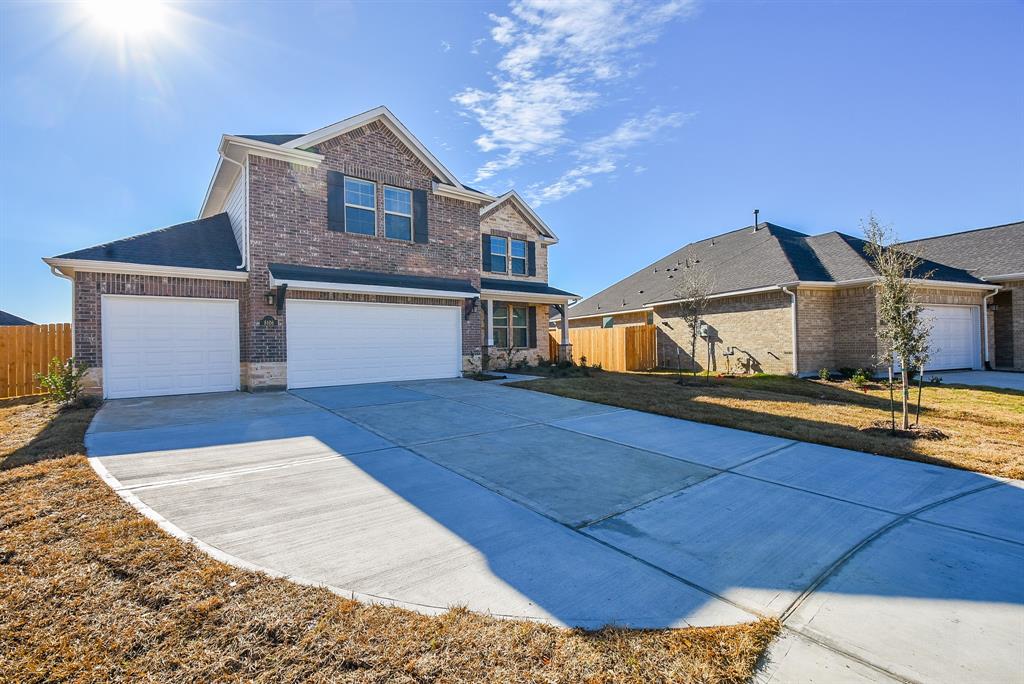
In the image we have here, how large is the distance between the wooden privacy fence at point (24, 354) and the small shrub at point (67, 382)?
11.5ft

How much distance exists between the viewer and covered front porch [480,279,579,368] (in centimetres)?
1602

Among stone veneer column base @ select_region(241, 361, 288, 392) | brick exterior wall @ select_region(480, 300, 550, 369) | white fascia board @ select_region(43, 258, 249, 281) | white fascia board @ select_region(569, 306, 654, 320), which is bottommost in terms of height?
stone veneer column base @ select_region(241, 361, 288, 392)

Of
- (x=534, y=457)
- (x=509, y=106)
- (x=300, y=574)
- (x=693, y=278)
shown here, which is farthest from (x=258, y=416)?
Answer: (x=693, y=278)

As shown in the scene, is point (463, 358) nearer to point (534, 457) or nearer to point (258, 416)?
point (258, 416)

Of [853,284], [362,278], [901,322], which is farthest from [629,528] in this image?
[853,284]

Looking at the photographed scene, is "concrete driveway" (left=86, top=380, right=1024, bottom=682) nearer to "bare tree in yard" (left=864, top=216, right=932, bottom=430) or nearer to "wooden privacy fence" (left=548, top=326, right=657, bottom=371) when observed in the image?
"bare tree in yard" (left=864, top=216, right=932, bottom=430)

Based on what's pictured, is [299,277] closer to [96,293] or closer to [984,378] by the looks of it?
[96,293]

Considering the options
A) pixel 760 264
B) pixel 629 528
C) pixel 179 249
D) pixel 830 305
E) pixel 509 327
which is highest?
pixel 760 264

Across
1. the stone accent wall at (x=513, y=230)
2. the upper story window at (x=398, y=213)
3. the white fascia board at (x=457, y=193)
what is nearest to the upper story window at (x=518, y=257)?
the stone accent wall at (x=513, y=230)

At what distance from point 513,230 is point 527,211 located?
3.31 ft

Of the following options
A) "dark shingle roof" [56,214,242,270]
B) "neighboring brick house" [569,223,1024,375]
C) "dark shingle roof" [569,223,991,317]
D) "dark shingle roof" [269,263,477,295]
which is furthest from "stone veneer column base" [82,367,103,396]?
"dark shingle roof" [569,223,991,317]

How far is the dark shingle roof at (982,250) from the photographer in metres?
17.6

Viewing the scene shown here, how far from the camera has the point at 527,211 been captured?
1842 centimetres

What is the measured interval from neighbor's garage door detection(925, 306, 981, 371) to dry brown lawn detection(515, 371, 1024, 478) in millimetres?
4448
